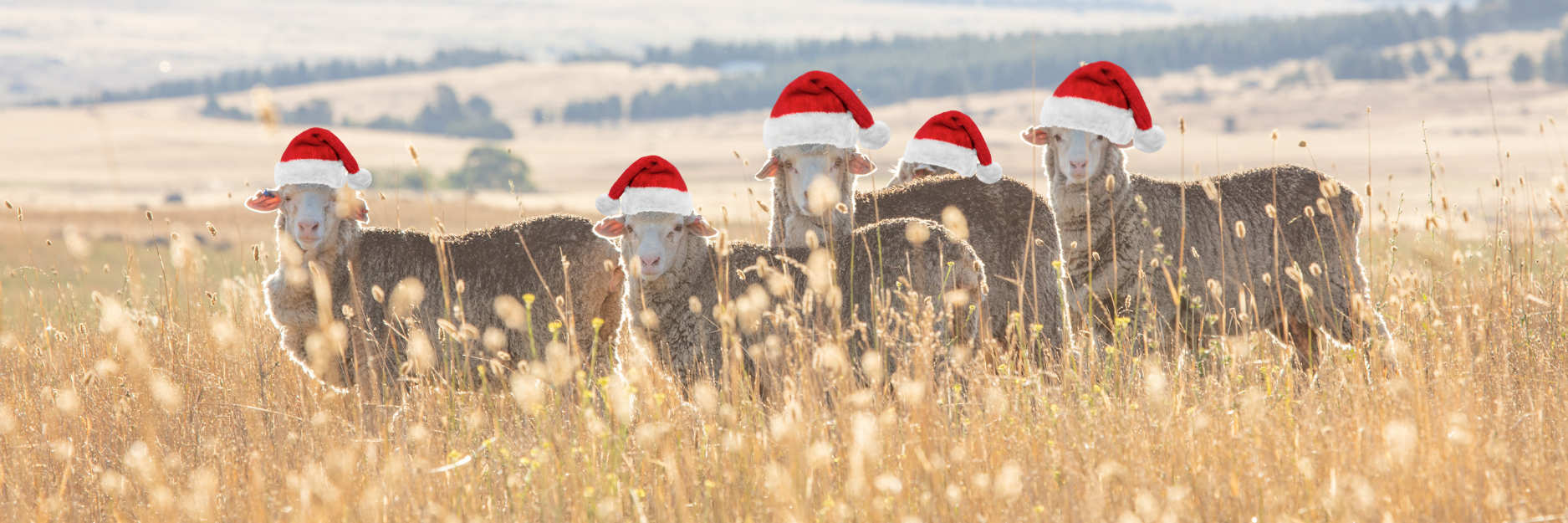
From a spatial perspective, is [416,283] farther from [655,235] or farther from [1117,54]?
[1117,54]

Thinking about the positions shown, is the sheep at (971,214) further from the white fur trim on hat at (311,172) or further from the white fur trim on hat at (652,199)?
the white fur trim on hat at (311,172)

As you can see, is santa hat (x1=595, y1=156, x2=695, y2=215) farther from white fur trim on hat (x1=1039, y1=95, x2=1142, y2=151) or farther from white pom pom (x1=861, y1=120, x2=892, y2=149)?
white fur trim on hat (x1=1039, y1=95, x2=1142, y2=151)

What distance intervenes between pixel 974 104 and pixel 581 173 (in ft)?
127

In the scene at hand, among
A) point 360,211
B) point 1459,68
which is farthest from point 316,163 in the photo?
point 1459,68

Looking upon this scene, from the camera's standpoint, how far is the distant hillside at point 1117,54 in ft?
412

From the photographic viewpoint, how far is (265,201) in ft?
21.1

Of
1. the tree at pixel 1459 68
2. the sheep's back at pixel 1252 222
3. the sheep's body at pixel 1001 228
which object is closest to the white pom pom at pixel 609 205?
the sheep's body at pixel 1001 228

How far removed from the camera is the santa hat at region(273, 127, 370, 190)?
630 centimetres

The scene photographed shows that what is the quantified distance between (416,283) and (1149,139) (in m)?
3.95

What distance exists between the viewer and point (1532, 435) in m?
4.39

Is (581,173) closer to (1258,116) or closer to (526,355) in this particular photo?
(1258,116)

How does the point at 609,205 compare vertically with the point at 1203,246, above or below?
above

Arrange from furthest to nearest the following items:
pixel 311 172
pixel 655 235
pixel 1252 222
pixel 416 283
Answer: pixel 1252 222 → pixel 416 283 → pixel 311 172 → pixel 655 235

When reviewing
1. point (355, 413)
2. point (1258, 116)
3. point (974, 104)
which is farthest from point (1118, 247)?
point (974, 104)
